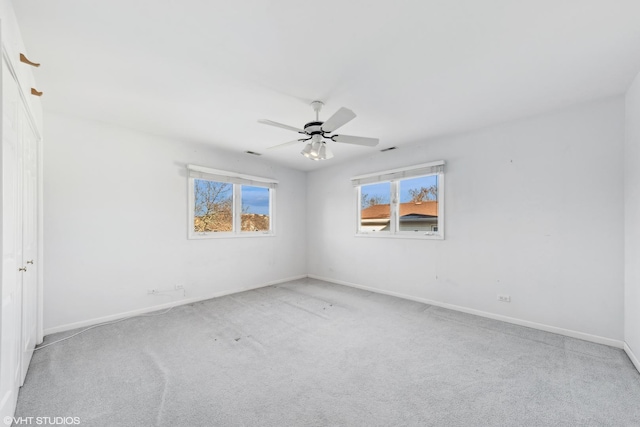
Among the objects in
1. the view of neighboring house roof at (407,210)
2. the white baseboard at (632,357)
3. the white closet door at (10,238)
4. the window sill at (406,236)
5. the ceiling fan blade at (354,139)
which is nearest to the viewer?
the white closet door at (10,238)

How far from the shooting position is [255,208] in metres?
5.35

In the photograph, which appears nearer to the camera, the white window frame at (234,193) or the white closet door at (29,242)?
the white closet door at (29,242)

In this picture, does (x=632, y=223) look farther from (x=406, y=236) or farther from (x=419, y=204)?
(x=406, y=236)

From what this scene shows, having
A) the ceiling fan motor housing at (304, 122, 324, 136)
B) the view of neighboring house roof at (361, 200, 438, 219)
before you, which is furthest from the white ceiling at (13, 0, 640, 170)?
the view of neighboring house roof at (361, 200, 438, 219)

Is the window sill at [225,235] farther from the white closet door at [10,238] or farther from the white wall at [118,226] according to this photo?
the white closet door at [10,238]

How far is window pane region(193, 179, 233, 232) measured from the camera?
445cm

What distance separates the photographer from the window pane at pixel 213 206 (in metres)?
4.45

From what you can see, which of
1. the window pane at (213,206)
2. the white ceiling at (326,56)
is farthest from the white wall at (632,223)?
the window pane at (213,206)

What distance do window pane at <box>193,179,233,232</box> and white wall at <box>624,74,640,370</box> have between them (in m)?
5.08

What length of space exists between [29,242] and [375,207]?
4489 millimetres

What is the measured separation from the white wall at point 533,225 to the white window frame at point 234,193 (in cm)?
210

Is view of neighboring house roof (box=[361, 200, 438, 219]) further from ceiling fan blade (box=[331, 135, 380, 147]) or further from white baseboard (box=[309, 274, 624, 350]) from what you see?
ceiling fan blade (box=[331, 135, 380, 147])

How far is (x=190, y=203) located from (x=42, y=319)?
6.89 ft

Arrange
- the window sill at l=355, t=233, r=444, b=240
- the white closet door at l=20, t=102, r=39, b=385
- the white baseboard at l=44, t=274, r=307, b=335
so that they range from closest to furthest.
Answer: the white closet door at l=20, t=102, r=39, b=385
the white baseboard at l=44, t=274, r=307, b=335
the window sill at l=355, t=233, r=444, b=240
